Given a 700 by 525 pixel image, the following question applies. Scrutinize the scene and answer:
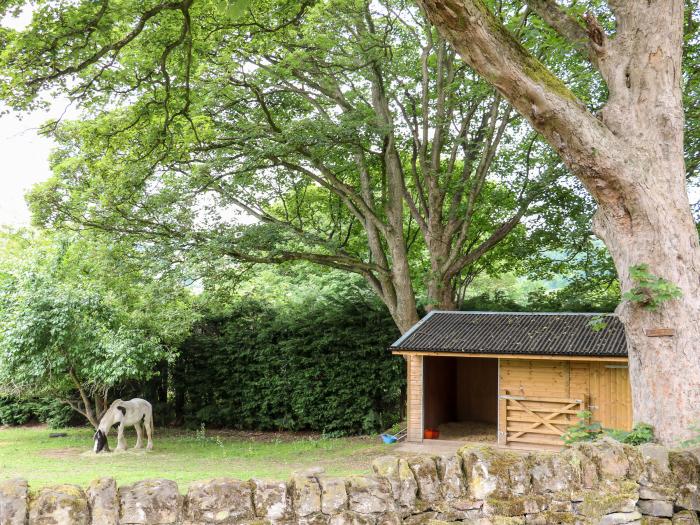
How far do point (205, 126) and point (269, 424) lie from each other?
9765mm

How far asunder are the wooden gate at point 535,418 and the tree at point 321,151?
363 centimetres

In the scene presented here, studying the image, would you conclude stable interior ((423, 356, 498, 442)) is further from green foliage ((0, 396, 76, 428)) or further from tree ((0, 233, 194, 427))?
green foliage ((0, 396, 76, 428))

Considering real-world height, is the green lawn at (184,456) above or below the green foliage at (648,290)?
below

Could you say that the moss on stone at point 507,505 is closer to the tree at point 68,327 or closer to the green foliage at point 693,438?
the green foliage at point 693,438

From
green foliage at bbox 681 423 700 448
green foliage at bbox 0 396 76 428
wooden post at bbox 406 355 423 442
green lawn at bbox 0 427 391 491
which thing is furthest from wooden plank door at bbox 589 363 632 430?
green foliage at bbox 0 396 76 428

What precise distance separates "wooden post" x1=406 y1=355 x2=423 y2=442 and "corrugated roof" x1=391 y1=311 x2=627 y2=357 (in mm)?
793

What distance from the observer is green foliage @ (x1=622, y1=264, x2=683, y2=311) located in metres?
6.66

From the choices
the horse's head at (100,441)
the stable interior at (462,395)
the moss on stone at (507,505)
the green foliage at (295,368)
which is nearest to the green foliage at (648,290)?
the moss on stone at (507,505)

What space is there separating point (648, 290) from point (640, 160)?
1.38 meters

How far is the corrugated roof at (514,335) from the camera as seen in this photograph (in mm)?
14078

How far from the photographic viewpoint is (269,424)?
20125 mm

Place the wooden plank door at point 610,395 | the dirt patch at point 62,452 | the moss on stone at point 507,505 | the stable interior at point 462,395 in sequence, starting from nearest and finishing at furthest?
the moss on stone at point 507,505 → the wooden plank door at point 610,395 → the dirt patch at point 62,452 → the stable interior at point 462,395

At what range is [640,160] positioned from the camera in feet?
22.8

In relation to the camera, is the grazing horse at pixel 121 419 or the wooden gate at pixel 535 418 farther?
the grazing horse at pixel 121 419
